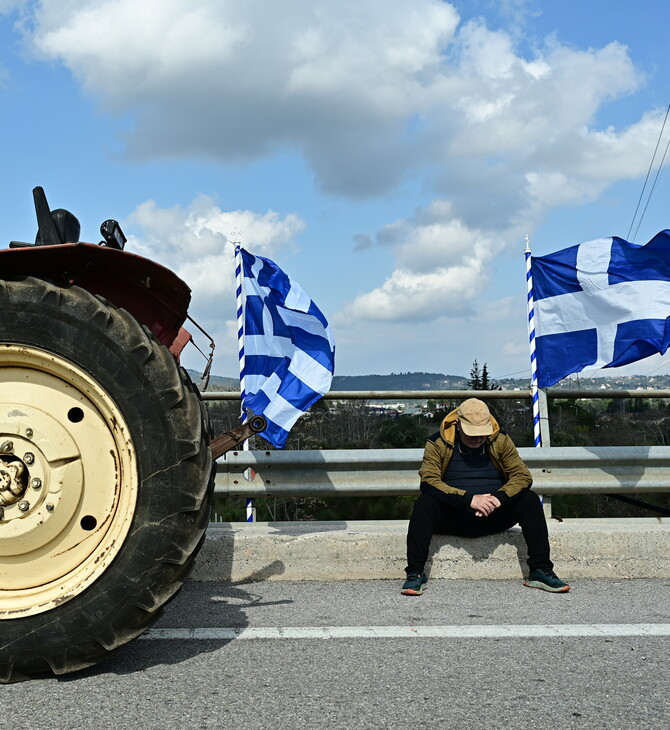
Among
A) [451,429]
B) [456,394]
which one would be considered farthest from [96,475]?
[456,394]

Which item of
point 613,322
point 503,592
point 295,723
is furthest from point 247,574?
point 613,322

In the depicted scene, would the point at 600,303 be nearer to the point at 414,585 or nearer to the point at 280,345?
the point at 280,345

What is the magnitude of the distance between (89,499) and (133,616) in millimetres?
426

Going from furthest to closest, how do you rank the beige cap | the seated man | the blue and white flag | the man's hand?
the blue and white flag → the beige cap → the man's hand → the seated man

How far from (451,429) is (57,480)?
8.95 feet

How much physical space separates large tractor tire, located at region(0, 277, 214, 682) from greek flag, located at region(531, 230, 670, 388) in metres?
4.47

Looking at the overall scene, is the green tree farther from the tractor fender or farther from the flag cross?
the tractor fender

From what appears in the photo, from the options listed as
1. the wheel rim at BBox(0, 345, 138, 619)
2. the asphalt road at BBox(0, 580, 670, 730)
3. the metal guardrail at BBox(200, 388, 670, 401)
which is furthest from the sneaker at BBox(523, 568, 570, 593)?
the wheel rim at BBox(0, 345, 138, 619)

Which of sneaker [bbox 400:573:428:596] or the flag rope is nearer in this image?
sneaker [bbox 400:573:428:596]

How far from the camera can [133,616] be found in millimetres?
2785

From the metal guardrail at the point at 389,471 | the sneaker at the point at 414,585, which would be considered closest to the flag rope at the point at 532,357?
the metal guardrail at the point at 389,471

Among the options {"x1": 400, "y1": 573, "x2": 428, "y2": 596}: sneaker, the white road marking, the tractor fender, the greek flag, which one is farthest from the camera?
the greek flag

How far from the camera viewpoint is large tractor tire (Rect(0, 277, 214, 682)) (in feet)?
9.15

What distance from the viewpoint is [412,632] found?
3434 mm
